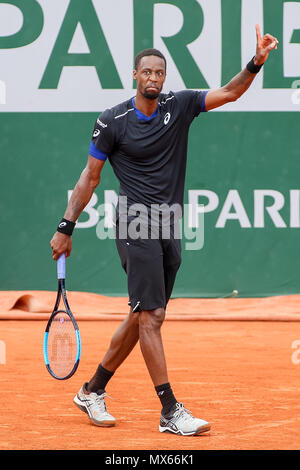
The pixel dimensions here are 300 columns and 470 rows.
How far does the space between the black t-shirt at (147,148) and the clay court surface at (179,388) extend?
3.40 ft

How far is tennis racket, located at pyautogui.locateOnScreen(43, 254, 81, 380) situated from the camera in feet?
13.6

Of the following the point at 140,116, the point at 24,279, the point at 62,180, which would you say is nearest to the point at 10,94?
the point at 62,180

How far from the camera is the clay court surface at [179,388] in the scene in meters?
3.74

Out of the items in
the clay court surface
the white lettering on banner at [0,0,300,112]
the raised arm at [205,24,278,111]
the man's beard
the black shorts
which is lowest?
the clay court surface

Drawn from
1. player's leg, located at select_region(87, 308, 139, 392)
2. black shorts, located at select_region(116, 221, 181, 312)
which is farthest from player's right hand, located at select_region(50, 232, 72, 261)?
player's leg, located at select_region(87, 308, 139, 392)

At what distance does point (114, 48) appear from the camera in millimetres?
8969

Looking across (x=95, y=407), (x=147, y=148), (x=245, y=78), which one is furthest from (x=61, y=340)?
(x=245, y=78)

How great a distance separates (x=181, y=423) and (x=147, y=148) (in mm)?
1229

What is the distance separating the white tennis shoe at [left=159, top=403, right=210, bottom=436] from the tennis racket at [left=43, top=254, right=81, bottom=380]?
0.49 metres

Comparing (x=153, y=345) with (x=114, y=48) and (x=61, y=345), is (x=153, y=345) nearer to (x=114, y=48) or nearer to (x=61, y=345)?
(x=61, y=345)

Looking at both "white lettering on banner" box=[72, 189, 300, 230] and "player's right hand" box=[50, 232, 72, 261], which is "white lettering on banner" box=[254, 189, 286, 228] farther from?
"player's right hand" box=[50, 232, 72, 261]

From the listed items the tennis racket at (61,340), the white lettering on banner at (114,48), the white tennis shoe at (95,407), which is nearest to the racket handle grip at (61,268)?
the tennis racket at (61,340)

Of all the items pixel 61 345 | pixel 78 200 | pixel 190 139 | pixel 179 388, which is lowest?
pixel 179 388

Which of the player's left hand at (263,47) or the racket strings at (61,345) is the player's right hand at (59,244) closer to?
the racket strings at (61,345)
